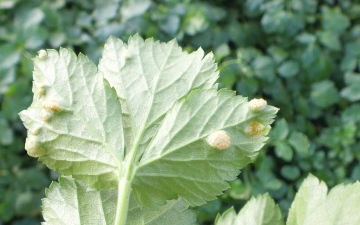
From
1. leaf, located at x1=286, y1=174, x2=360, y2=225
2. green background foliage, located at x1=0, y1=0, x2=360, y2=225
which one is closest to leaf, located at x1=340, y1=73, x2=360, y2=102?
green background foliage, located at x1=0, y1=0, x2=360, y2=225

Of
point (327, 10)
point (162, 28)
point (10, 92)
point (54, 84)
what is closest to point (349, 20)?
point (327, 10)

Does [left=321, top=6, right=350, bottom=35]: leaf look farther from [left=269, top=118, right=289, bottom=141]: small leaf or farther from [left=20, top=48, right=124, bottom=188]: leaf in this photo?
[left=20, top=48, right=124, bottom=188]: leaf

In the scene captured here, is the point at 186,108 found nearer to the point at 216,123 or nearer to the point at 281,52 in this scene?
the point at 216,123

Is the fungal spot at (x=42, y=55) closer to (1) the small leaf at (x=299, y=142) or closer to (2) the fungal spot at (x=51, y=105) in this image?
(2) the fungal spot at (x=51, y=105)

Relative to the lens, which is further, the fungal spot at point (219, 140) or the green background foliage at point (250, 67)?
the green background foliage at point (250, 67)

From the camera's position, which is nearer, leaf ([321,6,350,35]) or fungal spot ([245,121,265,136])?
fungal spot ([245,121,265,136])

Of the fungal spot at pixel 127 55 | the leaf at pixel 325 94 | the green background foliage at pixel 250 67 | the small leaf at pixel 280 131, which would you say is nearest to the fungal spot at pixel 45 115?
the fungal spot at pixel 127 55

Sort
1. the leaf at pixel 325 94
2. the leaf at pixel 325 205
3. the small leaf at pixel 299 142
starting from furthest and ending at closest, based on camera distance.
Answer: the leaf at pixel 325 94
the small leaf at pixel 299 142
the leaf at pixel 325 205
